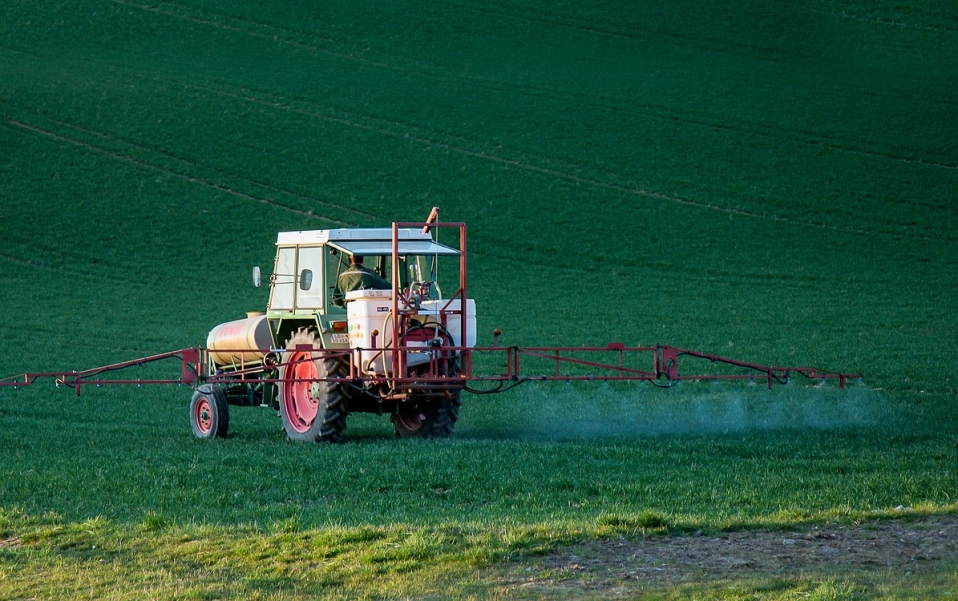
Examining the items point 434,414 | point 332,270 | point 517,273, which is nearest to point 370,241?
point 332,270

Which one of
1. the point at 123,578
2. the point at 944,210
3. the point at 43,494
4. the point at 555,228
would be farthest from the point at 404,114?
the point at 123,578

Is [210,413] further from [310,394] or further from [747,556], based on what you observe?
[747,556]

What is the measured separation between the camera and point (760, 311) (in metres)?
34.8

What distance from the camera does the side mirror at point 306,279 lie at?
17.6 meters

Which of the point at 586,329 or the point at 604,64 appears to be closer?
the point at 586,329

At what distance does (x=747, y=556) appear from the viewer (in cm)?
938

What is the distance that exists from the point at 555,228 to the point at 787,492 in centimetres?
3243

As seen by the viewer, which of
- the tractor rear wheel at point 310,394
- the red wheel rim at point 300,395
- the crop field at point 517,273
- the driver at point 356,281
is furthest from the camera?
the driver at point 356,281

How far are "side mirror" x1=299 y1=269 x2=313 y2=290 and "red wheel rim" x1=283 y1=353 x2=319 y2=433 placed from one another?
985 millimetres

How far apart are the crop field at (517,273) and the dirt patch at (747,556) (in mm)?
44

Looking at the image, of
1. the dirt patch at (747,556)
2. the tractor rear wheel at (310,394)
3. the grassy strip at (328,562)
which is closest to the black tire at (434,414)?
the tractor rear wheel at (310,394)

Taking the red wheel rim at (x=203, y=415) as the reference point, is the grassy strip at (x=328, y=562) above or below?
below

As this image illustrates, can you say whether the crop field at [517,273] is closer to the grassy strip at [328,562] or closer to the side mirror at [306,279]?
the grassy strip at [328,562]

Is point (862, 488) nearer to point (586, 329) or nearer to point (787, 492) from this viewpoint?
point (787, 492)
